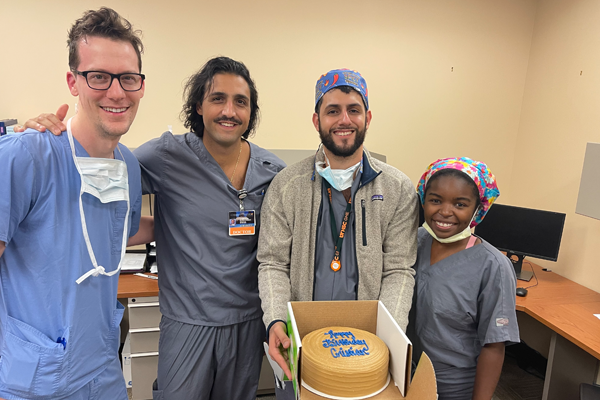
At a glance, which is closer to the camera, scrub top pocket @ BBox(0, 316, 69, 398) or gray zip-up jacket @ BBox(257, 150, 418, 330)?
scrub top pocket @ BBox(0, 316, 69, 398)

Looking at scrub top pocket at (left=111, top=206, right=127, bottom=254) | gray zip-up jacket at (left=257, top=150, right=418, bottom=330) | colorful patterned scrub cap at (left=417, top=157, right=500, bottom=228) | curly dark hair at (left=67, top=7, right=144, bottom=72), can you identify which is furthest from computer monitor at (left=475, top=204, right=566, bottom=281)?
curly dark hair at (left=67, top=7, right=144, bottom=72)

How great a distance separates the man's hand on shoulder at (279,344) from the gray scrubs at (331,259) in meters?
0.24

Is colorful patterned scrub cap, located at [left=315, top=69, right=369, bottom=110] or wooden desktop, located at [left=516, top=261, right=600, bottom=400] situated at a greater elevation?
colorful patterned scrub cap, located at [left=315, top=69, right=369, bottom=110]

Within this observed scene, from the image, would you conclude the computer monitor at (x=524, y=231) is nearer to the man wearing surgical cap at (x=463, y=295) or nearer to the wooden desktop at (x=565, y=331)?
the wooden desktop at (x=565, y=331)

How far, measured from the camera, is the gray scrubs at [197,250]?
1550mm

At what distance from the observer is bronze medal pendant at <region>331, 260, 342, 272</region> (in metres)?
1.37

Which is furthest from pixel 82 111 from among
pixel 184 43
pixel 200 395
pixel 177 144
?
pixel 184 43

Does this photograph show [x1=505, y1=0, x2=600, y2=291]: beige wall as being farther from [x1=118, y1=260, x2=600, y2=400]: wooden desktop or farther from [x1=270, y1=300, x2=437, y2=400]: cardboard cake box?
[x1=270, y1=300, x2=437, y2=400]: cardboard cake box

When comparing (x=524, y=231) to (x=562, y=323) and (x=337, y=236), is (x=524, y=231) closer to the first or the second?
(x=562, y=323)

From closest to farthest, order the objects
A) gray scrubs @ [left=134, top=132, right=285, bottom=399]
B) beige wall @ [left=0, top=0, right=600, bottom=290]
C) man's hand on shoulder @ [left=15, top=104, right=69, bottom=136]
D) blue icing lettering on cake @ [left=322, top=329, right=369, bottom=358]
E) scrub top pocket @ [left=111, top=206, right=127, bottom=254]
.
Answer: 1. blue icing lettering on cake @ [left=322, top=329, right=369, bottom=358]
2. man's hand on shoulder @ [left=15, top=104, right=69, bottom=136]
3. scrub top pocket @ [left=111, top=206, right=127, bottom=254]
4. gray scrubs @ [left=134, top=132, right=285, bottom=399]
5. beige wall @ [left=0, top=0, right=600, bottom=290]

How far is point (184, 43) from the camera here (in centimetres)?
275

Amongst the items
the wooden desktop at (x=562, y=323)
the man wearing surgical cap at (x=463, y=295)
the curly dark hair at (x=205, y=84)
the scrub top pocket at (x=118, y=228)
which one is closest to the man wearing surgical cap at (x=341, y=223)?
the man wearing surgical cap at (x=463, y=295)

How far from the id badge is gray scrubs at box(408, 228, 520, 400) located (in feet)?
2.54

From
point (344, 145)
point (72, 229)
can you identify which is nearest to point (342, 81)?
point (344, 145)
